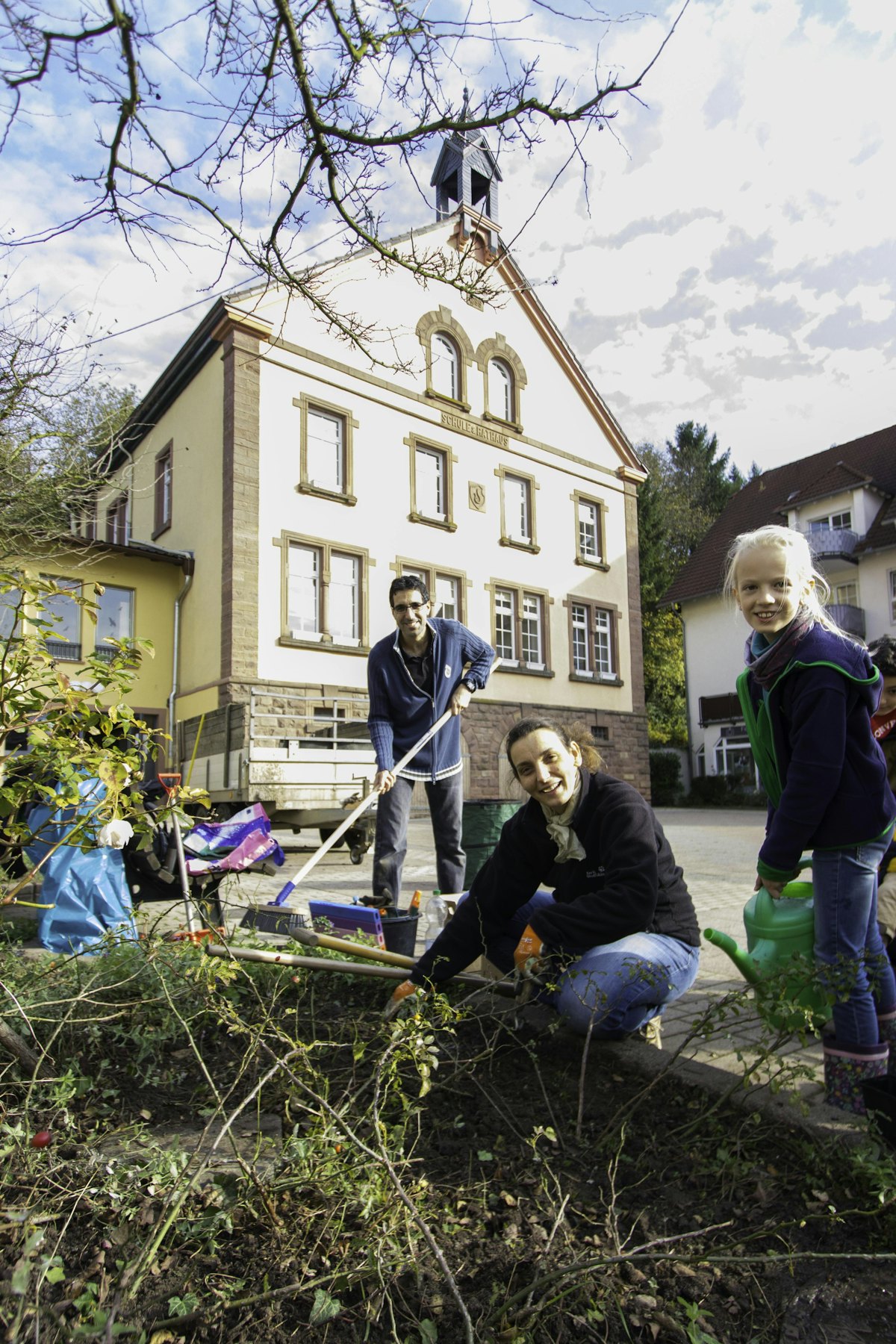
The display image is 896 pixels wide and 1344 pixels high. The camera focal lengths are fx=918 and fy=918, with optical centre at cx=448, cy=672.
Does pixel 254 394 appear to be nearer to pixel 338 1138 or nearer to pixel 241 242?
pixel 241 242

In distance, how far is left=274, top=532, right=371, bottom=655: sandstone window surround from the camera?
17.6 m

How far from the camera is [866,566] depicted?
1113 inches

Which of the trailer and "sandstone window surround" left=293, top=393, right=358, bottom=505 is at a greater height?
"sandstone window surround" left=293, top=393, right=358, bottom=505

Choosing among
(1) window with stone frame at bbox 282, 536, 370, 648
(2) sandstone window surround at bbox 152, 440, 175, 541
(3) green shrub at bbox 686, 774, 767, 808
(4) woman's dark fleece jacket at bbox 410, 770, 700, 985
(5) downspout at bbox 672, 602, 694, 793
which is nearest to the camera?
(4) woman's dark fleece jacket at bbox 410, 770, 700, 985

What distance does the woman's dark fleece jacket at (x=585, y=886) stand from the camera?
2826 millimetres

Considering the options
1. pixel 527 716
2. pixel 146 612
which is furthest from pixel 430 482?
pixel 146 612

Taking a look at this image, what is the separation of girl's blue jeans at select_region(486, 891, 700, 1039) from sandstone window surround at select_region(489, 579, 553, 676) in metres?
18.0

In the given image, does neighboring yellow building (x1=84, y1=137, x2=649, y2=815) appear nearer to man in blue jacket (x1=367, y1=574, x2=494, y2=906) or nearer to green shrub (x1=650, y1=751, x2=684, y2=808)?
man in blue jacket (x1=367, y1=574, x2=494, y2=906)

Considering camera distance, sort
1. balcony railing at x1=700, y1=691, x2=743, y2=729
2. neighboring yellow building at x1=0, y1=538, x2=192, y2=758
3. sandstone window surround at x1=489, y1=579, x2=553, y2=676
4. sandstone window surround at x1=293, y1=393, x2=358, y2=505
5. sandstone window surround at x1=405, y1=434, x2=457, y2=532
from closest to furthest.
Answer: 1. neighboring yellow building at x1=0, y1=538, x2=192, y2=758
2. sandstone window surround at x1=293, y1=393, x2=358, y2=505
3. sandstone window surround at x1=405, y1=434, x2=457, y2=532
4. sandstone window surround at x1=489, y1=579, x2=553, y2=676
5. balcony railing at x1=700, y1=691, x2=743, y2=729

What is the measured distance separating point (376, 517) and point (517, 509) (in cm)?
474

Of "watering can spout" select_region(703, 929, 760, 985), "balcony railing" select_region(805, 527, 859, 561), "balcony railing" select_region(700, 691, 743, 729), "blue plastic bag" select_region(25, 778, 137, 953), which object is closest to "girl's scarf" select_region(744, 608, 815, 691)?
"watering can spout" select_region(703, 929, 760, 985)

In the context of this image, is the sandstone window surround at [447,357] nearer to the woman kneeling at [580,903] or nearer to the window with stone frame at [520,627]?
the window with stone frame at [520,627]

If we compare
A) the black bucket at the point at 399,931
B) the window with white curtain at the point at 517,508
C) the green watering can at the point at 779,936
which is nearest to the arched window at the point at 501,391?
the window with white curtain at the point at 517,508

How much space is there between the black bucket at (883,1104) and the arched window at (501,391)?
21155mm
